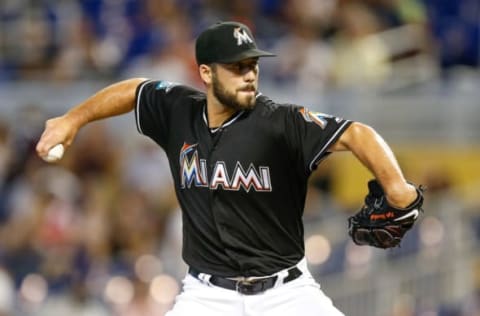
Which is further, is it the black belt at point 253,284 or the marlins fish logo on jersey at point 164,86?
the marlins fish logo on jersey at point 164,86

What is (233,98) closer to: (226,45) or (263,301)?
(226,45)

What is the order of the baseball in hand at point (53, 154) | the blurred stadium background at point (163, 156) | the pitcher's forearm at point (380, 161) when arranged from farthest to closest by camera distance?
the blurred stadium background at point (163, 156) < the baseball in hand at point (53, 154) < the pitcher's forearm at point (380, 161)

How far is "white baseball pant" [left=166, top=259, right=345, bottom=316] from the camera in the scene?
6066mm

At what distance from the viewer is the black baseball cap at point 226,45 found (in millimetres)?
5969

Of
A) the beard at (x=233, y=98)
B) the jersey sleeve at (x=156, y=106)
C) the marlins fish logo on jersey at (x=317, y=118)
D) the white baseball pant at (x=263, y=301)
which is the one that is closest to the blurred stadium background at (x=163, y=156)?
the jersey sleeve at (x=156, y=106)

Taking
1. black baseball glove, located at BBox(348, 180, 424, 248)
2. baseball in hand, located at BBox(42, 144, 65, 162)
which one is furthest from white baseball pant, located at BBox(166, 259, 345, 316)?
baseball in hand, located at BBox(42, 144, 65, 162)

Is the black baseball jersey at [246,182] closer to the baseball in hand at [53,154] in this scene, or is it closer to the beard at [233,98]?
the beard at [233,98]

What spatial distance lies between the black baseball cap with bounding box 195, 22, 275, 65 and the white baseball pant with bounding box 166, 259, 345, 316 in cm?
102

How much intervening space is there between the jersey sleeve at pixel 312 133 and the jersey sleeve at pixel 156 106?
0.71 metres

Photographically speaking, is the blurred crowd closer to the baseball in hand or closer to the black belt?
the baseball in hand

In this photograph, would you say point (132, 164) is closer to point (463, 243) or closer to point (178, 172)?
point (463, 243)

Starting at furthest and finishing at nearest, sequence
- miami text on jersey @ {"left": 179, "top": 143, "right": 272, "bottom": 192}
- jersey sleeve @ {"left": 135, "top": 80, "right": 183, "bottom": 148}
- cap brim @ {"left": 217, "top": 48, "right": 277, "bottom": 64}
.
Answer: jersey sleeve @ {"left": 135, "top": 80, "right": 183, "bottom": 148} < miami text on jersey @ {"left": 179, "top": 143, "right": 272, "bottom": 192} < cap brim @ {"left": 217, "top": 48, "right": 277, "bottom": 64}

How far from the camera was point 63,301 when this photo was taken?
10.2 metres

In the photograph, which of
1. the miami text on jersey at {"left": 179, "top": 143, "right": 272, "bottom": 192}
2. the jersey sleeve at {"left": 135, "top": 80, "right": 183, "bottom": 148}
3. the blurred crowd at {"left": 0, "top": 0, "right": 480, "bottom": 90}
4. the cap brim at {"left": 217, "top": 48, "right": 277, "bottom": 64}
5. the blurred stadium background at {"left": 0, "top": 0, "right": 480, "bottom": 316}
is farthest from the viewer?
the blurred crowd at {"left": 0, "top": 0, "right": 480, "bottom": 90}
